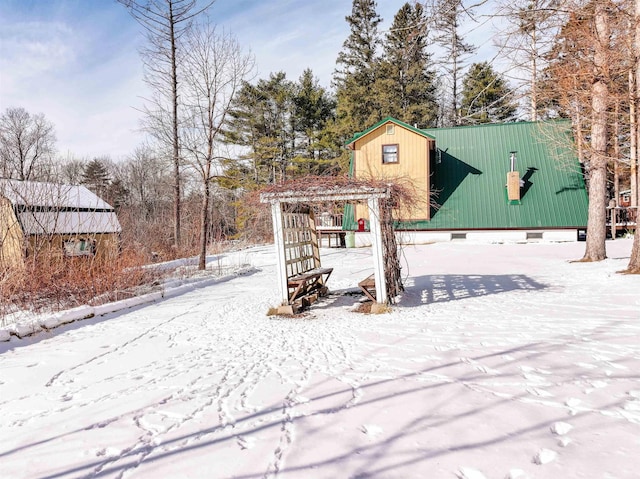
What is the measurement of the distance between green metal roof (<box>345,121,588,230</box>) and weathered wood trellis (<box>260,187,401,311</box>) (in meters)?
11.0

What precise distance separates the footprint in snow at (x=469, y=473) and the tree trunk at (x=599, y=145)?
8.83 metres

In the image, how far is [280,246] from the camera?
21.8ft

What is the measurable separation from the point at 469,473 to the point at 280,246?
4.92 metres

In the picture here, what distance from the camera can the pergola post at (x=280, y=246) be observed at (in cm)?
652

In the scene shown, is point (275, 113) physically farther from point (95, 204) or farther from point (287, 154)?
point (95, 204)

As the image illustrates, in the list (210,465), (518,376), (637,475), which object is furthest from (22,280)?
(637,475)

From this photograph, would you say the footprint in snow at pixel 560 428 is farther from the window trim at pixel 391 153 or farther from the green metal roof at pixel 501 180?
the window trim at pixel 391 153

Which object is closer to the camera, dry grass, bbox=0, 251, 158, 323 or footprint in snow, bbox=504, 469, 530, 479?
footprint in snow, bbox=504, 469, 530, 479

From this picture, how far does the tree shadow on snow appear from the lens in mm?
7353

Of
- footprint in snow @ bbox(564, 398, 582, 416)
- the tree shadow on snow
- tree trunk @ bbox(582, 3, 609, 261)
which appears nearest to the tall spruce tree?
tree trunk @ bbox(582, 3, 609, 261)

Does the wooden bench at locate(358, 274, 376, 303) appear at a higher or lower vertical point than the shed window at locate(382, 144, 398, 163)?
lower

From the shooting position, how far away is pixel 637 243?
8.35 metres

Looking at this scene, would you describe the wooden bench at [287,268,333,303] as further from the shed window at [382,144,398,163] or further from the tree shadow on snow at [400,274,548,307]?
the shed window at [382,144,398,163]

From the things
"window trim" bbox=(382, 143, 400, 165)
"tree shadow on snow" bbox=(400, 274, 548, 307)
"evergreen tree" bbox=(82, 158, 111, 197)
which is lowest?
"tree shadow on snow" bbox=(400, 274, 548, 307)
